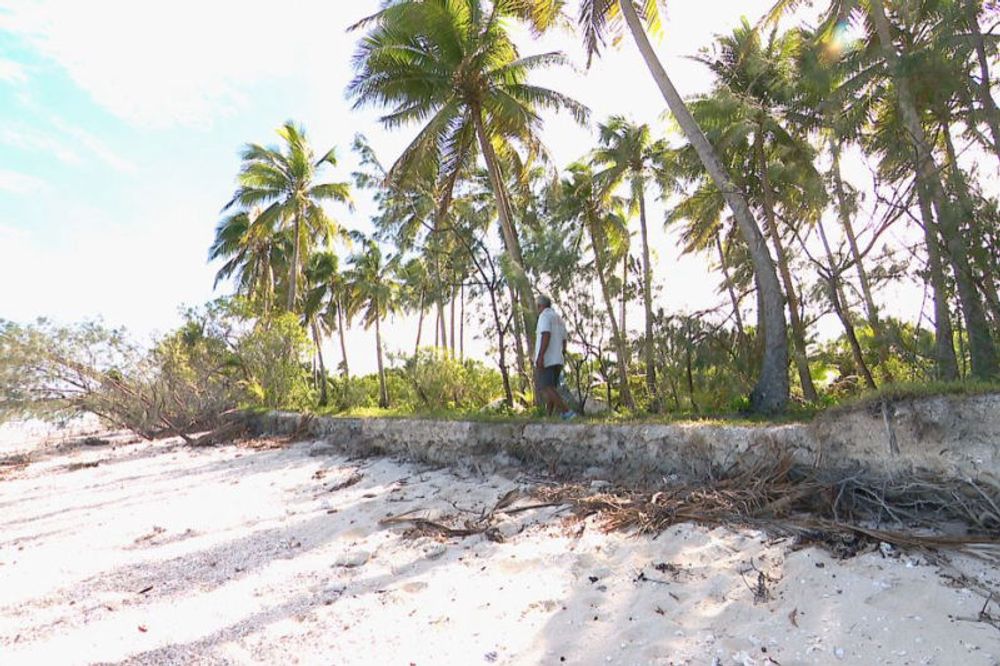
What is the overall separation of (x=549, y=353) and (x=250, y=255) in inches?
840

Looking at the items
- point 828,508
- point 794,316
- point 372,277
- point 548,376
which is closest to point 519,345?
point 548,376

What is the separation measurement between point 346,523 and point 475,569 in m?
1.72

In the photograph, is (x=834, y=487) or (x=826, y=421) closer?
(x=834, y=487)

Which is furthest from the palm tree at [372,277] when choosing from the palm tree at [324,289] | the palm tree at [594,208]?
the palm tree at [594,208]

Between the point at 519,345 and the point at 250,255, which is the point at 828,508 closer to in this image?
the point at 519,345

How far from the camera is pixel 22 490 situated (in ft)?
27.5

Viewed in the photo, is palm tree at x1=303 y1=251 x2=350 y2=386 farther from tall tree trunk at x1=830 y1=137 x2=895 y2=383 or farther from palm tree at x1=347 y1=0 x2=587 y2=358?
tall tree trunk at x1=830 y1=137 x2=895 y2=383

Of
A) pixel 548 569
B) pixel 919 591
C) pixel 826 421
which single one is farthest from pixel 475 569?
pixel 826 421

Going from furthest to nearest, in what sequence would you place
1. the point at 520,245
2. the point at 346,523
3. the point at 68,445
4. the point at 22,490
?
the point at 68,445
the point at 520,245
the point at 22,490
the point at 346,523

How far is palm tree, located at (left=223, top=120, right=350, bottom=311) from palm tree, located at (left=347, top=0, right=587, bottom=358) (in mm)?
8317

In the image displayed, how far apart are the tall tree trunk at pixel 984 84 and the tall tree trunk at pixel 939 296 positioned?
1.09 metres

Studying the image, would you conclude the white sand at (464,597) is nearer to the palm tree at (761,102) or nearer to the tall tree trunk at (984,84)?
the tall tree trunk at (984,84)

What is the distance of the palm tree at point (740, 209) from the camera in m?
6.57

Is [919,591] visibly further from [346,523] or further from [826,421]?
[346,523]
